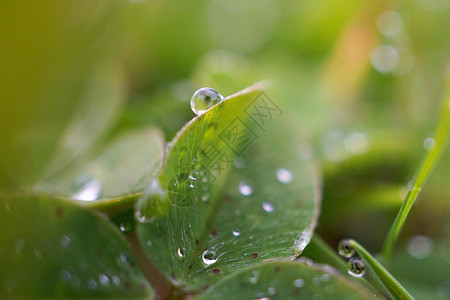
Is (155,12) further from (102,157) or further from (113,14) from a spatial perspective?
(102,157)

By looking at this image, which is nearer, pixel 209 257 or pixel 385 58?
pixel 209 257

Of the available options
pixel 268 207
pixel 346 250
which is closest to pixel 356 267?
pixel 346 250

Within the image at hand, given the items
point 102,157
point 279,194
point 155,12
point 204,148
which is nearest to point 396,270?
point 279,194

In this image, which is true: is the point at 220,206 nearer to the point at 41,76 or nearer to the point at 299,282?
the point at 299,282

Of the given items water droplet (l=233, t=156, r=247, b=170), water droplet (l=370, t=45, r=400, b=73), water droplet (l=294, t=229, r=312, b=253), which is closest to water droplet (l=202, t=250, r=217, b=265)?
water droplet (l=294, t=229, r=312, b=253)

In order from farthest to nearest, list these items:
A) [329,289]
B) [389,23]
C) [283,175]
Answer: [389,23]
[283,175]
[329,289]

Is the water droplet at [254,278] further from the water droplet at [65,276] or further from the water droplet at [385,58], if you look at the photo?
the water droplet at [385,58]
